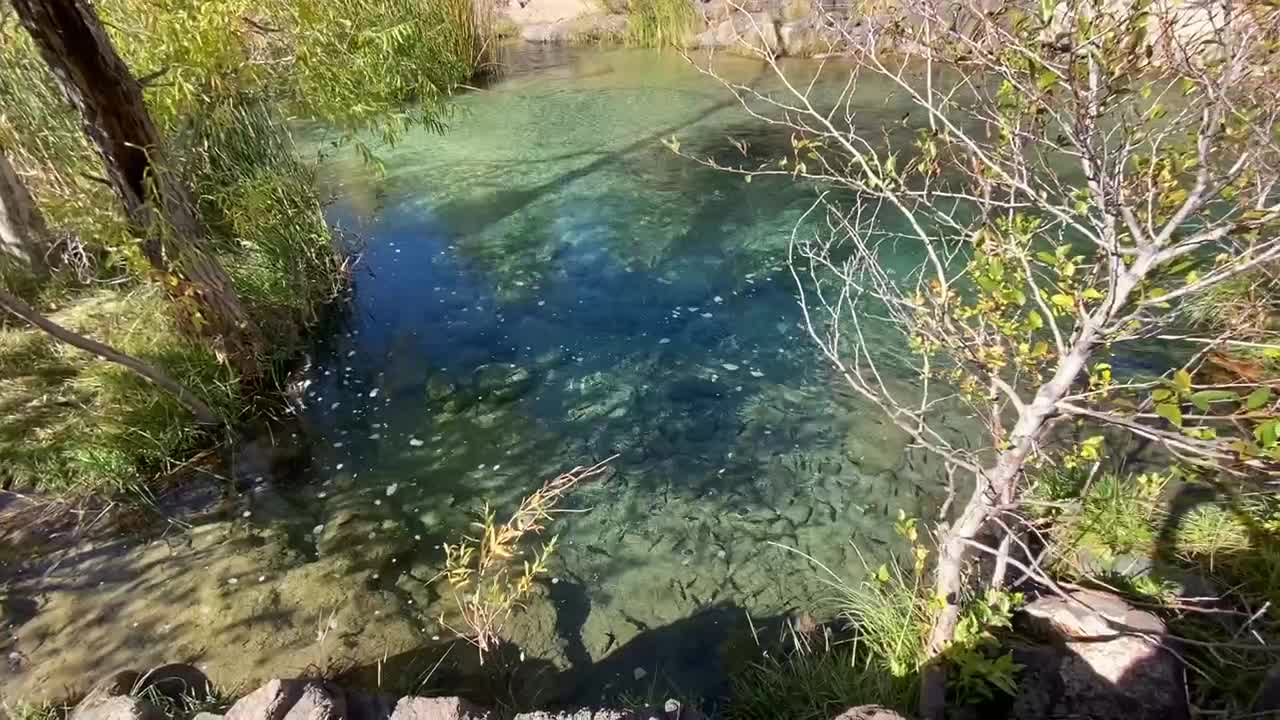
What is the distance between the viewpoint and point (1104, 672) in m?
2.82

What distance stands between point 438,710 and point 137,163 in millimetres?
3833

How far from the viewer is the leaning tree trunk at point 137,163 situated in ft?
12.3

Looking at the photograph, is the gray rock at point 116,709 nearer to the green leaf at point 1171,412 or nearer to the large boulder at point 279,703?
the large boulder at point 279,703

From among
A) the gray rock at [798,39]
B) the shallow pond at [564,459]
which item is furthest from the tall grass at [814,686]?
the gray rock at [798,39]

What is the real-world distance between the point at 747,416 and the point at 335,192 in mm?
6306

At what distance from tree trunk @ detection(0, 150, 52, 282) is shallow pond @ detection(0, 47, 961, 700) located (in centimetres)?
238

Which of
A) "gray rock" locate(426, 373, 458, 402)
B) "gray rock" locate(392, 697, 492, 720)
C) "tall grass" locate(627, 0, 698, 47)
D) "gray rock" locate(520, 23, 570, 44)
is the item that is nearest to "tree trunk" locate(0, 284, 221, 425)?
"gray rock" locate(426, 373, 458, 402)

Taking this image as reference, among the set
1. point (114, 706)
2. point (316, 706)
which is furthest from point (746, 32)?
point (114, 706)

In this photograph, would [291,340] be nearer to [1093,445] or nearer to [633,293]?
[633,293]

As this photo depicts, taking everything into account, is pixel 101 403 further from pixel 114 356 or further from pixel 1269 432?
pixel 1269 432

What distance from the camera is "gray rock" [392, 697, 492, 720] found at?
2.48 meters

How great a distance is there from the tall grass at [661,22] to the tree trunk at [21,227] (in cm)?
1145

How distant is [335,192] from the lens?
28.7ft

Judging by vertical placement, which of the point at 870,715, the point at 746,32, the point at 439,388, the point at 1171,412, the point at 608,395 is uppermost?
the point at 746,32
